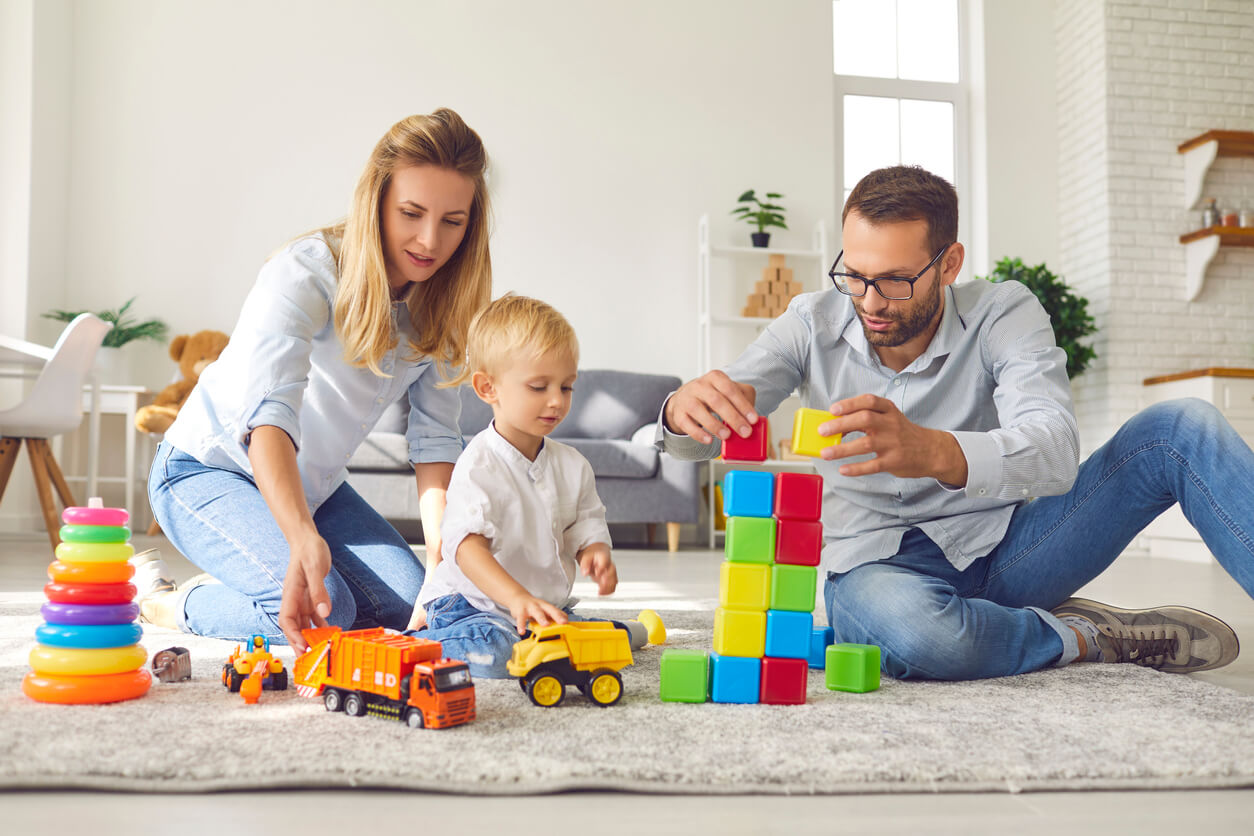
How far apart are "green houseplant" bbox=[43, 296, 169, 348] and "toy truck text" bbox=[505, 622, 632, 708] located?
4492 mm

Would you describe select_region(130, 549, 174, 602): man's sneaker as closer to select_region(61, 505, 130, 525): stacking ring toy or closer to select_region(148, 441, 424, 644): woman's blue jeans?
select_region(148, 441, 424, 644): woman's blue jeans

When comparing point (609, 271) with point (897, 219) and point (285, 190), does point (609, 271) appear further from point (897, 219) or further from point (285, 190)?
point (897, 219)

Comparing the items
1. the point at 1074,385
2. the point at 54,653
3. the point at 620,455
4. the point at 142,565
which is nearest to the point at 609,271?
the point at 620,455

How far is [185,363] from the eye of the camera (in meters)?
5.02

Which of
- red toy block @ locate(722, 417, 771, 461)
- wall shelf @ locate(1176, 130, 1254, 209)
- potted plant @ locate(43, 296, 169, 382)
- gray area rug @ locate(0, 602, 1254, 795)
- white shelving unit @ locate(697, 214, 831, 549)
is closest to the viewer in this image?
gray area rug @ locate(0, 602, 1254, 795)

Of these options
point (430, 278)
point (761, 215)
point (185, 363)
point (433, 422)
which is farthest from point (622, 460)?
point (430, 278)

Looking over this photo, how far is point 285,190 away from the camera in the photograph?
17.8ft

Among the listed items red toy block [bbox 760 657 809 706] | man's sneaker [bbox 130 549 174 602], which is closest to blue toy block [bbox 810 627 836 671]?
red toy block [bbox 760 657 809 706]

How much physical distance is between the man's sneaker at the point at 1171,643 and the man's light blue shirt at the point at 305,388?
122cm

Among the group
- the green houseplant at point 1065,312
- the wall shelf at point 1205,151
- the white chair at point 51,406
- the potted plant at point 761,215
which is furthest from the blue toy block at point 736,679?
the wall shelf at point 1205,151

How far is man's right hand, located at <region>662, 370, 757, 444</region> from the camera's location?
1.37 metres

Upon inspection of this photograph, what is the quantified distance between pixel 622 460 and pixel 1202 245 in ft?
11.1

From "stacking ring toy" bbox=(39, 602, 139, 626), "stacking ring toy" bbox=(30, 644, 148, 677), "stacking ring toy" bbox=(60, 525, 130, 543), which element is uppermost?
"stacking ring toy" bbox=(60, 525, 130, 543)

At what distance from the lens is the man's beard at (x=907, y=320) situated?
62.1 inches
